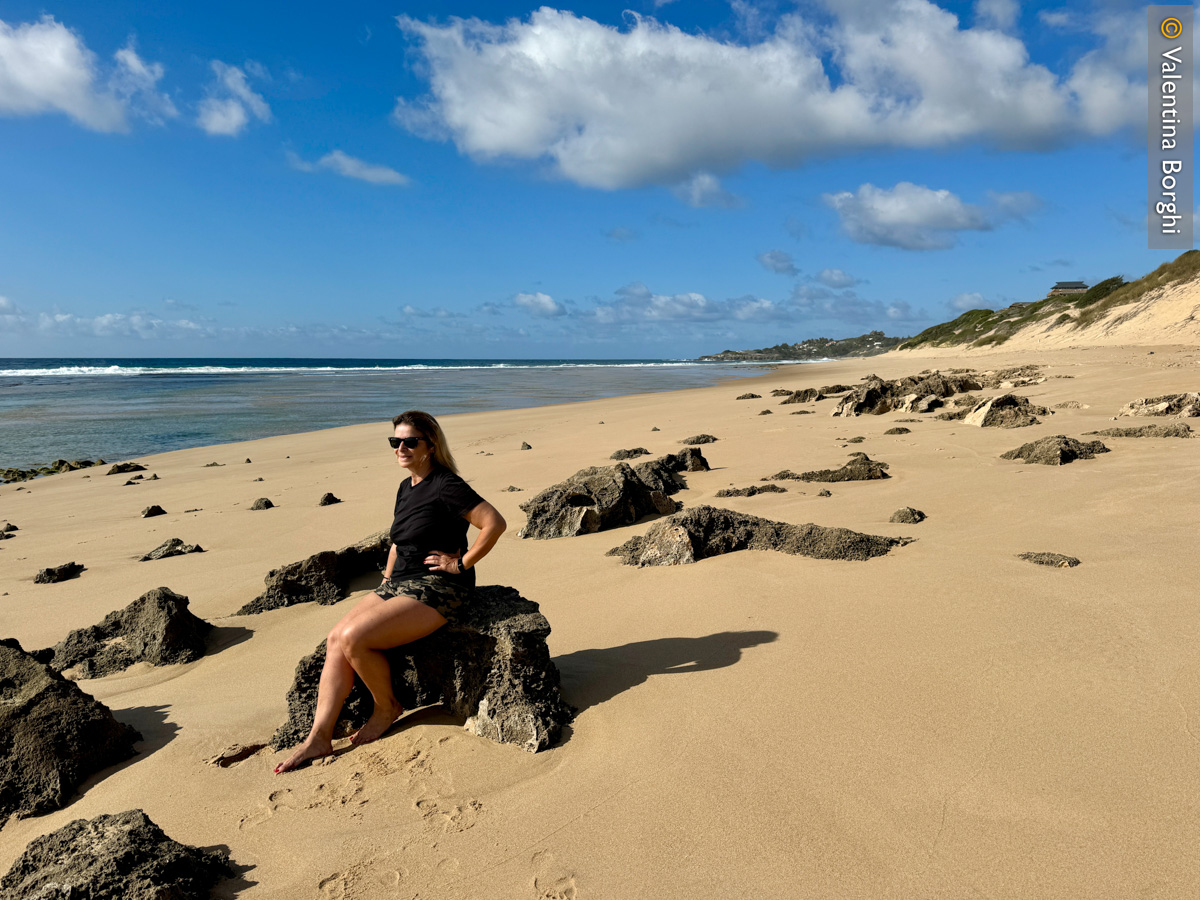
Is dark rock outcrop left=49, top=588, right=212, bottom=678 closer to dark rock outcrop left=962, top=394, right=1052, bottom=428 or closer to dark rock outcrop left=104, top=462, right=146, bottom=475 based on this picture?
dark rock outcrop left=104, top=462, right=146, bottom=475

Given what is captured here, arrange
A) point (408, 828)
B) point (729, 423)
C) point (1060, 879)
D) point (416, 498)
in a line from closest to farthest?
point (1060, 879) → point (408, 828) → point (416, 498) → point (729, 423)

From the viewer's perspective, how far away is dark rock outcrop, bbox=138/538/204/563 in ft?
23.8

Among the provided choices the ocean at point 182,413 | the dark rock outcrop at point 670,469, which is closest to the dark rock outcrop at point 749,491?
the dark rock outcrop at point 670,469

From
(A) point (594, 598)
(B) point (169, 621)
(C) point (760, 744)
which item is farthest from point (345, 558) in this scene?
(C) point (760, 744)

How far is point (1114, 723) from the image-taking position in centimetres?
307

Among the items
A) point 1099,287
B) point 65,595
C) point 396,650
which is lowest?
point 65,595

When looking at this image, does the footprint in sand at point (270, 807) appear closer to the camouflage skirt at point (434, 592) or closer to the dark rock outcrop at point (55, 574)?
the camouflage skirt at point (434, 592)

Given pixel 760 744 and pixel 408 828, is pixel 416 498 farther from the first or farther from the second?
pixel 760 744

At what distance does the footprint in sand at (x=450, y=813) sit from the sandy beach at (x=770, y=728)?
12mm

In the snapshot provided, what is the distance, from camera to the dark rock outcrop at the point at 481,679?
3369mm

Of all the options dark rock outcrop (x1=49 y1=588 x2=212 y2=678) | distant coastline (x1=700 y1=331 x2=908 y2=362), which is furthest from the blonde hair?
distant coastline (x1=700 y1=331 x2=908 y2=362)

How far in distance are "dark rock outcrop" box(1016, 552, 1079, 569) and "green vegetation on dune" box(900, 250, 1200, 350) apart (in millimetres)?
33176

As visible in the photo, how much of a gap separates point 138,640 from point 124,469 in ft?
34.1

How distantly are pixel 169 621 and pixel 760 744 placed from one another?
13.1ft
